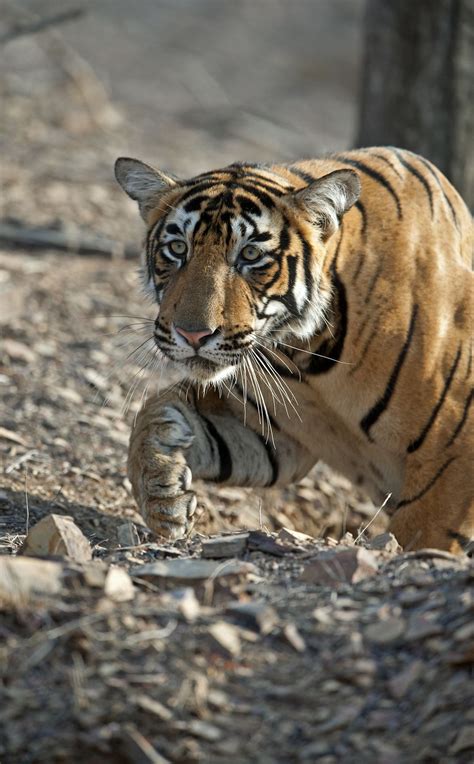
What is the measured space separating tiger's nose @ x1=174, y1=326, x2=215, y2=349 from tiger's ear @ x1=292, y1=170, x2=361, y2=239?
559 mm

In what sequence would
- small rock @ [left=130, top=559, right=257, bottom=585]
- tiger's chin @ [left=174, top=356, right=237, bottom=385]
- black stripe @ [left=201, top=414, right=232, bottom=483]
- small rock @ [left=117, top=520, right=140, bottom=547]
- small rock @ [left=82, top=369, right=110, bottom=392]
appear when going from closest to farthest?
small rock @ [left=130, top=559, right=257, bottom=585] → tiger's chin @ [left=174, top=356, right=237, bottom=385] → small rock @ [left=117, top=520, right=140, bottom=547] → black stripe @ [left=201, top=414, right=232, bottom=483] → small rock @ [left=82, top=369, right=110, bottom=392]

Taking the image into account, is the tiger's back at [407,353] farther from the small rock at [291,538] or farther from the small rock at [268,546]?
the small rock at [268,546]

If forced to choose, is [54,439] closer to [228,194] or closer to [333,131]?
[228,194]

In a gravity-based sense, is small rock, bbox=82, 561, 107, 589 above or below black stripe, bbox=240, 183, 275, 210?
below

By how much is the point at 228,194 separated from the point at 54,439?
4.98ft

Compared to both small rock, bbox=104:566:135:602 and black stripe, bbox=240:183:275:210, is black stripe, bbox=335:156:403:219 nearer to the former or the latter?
black stripe, bbox=240:183:275:210

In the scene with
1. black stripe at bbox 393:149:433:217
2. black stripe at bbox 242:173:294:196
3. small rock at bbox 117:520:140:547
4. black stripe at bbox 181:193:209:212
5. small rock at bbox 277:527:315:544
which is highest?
black stripe at bbox 393:149:433:217

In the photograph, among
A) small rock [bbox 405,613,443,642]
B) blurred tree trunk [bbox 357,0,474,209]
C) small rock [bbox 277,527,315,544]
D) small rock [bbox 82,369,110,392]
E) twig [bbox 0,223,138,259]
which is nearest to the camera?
small rock [bbox 405,613,443,642]

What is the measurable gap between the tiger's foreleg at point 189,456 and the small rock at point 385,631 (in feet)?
4.60

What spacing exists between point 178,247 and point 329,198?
20.4 inches

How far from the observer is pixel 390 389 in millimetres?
3889

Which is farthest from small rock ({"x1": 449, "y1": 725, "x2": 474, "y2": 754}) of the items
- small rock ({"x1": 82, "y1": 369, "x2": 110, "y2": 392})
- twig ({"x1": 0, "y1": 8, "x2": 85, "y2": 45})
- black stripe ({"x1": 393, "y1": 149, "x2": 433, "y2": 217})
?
twig ({"x1": 0, "y1": 8, "x2": 85, "y2": 45})

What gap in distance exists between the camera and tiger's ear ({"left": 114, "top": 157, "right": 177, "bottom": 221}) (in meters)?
4.06

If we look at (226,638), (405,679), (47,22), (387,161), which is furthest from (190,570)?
(47,22)
